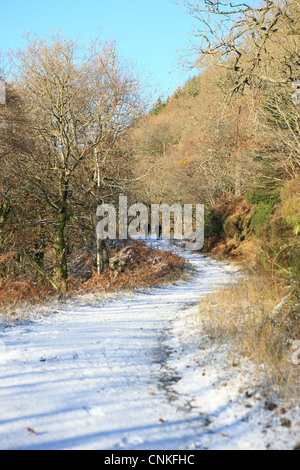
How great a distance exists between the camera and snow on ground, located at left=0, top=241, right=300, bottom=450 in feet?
9.73

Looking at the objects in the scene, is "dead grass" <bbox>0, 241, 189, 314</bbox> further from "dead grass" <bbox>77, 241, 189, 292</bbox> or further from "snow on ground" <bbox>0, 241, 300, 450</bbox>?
"snow on ground" <bbox>0, 241, 300, 450</bbox>

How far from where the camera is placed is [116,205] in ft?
55.6

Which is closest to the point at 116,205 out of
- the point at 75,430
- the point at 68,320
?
the point at 68,320

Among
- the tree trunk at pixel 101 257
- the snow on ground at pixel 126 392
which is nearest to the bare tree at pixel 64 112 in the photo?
the tree trunk at pixel 101 257

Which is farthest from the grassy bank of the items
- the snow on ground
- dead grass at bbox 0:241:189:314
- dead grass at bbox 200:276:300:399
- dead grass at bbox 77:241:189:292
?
dead grass at bbox 0:241:189:314

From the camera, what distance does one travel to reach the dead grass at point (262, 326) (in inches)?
155

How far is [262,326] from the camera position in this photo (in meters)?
5.39

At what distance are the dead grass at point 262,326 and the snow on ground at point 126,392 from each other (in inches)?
8.8

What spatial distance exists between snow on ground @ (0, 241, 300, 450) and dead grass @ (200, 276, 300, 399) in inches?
8.8

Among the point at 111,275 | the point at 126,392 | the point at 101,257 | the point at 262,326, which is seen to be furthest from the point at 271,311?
the point at 101,257

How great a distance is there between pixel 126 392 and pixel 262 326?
2.64 metres

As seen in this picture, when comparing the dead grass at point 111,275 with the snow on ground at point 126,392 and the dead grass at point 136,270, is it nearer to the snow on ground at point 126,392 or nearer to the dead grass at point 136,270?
the dead grass at point 136,270
